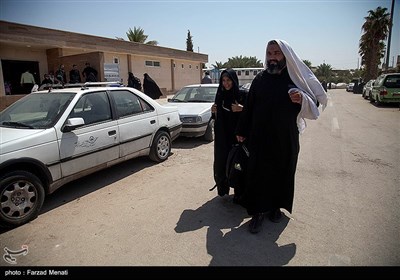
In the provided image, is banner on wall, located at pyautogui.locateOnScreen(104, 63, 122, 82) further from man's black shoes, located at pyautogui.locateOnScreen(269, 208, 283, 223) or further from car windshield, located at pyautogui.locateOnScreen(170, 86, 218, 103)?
man's black shoes, located at pyautogui.locateOnScreen(269, 208, 283, 223)

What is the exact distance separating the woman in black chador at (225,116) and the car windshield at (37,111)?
220 centimetres

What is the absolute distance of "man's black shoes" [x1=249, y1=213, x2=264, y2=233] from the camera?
3172 millimetres

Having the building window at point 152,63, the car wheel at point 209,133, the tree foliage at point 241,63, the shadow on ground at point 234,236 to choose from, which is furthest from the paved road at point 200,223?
the tree foliage at point 241,63

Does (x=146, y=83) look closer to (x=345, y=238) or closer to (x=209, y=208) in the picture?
(x=209, y=208)

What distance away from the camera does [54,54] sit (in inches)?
648

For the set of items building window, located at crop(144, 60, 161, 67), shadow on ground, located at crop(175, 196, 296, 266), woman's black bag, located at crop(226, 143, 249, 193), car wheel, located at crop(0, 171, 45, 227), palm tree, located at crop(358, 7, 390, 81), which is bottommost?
shadow on ground, located at crop(175, 196, 296, 266)

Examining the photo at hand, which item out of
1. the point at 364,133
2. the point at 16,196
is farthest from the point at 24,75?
the point at 364,133

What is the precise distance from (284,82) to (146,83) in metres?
10.4

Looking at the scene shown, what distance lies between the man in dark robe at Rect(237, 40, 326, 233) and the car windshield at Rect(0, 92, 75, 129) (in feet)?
8.45

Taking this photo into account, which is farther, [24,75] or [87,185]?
[24,75]

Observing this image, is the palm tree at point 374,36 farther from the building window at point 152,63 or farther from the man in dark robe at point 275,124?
the man in dark robe at point 275,124

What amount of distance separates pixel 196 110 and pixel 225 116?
3678 mm

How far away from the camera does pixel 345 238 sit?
3.01m

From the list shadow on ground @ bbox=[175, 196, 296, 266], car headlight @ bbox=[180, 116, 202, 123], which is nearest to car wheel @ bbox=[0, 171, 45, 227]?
shadow on ground @ bbox=[175, 196, 296, 266]
